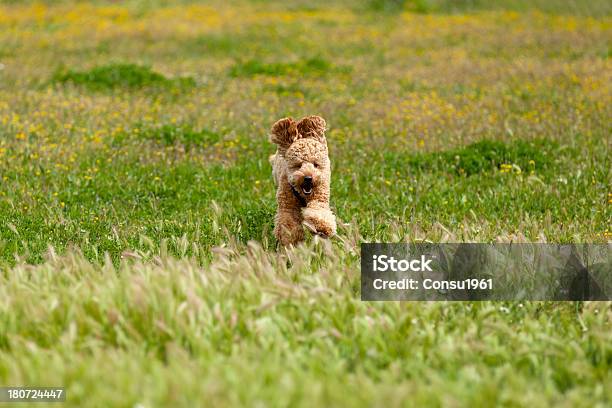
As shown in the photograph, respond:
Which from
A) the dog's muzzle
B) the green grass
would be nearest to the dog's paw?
the dog's muzzle

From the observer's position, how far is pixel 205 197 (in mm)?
7805

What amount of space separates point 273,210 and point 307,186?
1395mm

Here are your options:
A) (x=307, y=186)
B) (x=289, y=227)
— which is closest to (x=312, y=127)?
(x=307, y=186)

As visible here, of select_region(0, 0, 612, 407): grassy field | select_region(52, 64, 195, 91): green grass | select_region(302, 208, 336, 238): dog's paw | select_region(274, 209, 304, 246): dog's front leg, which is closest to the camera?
select_region(0, 0, 612, 407): grassy field

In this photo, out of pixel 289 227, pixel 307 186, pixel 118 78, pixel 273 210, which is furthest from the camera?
pixel 118 78

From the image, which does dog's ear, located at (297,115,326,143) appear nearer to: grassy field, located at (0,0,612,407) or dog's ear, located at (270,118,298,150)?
dog's ear, located at (270,118,298,150)

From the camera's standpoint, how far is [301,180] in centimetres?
554

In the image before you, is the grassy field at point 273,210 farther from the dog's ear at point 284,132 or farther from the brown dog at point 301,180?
the dog's ear at point 284,132

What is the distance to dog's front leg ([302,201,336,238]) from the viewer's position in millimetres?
5500

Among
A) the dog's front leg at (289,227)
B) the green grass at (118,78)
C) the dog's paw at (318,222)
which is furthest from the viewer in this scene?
the green grass at (118,78)

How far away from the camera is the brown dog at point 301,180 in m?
5.57

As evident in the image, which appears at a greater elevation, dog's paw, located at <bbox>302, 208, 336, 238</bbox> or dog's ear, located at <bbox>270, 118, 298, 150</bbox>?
dog's ear, located at <bbox>270, 118, 298, 150</bbox>

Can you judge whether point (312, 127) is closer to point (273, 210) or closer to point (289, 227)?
point (289, 227)

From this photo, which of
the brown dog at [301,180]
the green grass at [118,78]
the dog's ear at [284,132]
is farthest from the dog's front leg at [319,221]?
the green grass at [118,78]
